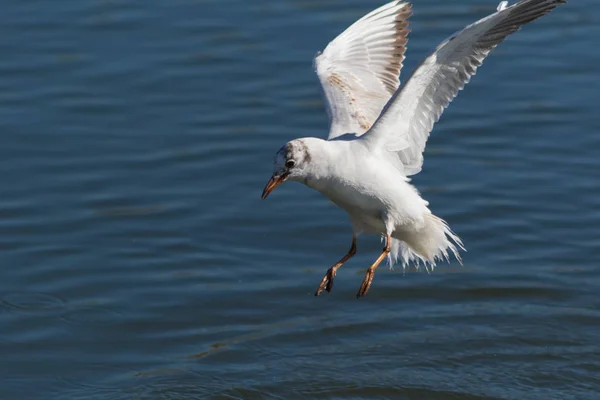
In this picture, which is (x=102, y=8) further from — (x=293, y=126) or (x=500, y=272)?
(x=500, y=272)

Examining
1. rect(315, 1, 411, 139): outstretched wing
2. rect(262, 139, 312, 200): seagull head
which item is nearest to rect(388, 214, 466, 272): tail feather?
rect(315, 1, 411, 139): outstretched wing

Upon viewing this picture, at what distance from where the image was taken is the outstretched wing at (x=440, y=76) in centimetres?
891

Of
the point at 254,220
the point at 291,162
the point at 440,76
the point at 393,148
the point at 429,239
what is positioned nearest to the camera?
the point at 291,162

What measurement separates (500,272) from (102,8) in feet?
21.6

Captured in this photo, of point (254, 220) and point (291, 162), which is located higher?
point (291, 162)

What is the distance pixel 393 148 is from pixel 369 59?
5.72ft

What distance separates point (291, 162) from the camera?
8906 mm

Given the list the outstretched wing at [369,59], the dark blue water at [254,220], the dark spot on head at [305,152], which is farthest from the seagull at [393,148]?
the dark blue water at [254,220]

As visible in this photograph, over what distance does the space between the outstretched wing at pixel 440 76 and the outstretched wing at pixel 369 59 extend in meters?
0.99

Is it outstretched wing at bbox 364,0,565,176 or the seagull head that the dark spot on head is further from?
outstretched wing at bbox 364,0,565,176

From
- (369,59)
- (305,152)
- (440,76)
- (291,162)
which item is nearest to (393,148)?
(440,76)

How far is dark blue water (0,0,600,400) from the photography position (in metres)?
10.4

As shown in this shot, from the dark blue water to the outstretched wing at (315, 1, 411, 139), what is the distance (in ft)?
5.63

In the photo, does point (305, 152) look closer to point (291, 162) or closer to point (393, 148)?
point (291, 162)
